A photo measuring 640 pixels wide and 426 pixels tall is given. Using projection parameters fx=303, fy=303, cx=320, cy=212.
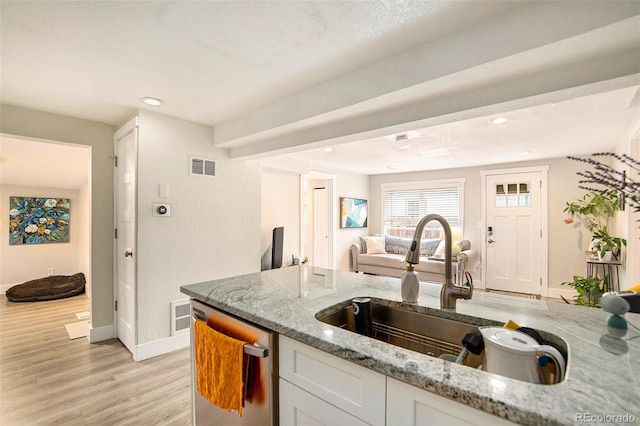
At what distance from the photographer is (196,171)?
3.21 meters

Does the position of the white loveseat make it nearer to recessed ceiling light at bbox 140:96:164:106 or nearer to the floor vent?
the floor vent

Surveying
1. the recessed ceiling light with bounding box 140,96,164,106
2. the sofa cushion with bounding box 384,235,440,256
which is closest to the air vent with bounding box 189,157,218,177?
the recessed ceiling light with bounding box 140,96,164,106

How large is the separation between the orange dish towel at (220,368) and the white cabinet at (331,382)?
20 cm

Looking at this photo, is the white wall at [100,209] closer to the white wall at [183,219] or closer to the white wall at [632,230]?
the white wall at [183,219]

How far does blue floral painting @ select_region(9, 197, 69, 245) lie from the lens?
505 centimetres

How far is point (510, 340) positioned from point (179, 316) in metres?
3.02

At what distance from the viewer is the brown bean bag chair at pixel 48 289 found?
4.51 m

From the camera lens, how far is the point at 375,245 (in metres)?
6.46

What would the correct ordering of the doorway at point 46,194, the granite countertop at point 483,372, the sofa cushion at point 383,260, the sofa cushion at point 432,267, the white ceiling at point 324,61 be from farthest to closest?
the sofa cushion at point 383,260
the sofa cushion at point 432,267
the doorway at point 46,194
the white ceiling at point 324,61
the granite countertop at point 483,372

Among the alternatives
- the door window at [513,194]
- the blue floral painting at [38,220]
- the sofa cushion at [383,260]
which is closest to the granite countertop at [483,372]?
the sofa cushion at [383,260]

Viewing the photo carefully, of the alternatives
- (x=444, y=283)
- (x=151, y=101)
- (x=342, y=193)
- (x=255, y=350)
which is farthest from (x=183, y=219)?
(x=342, y=193)

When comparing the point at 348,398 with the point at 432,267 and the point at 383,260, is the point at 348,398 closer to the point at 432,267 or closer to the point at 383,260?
the point at 432,267

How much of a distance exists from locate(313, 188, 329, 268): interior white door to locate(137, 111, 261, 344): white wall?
9.21 feet

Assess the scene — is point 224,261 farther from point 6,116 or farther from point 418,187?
point 418,187
